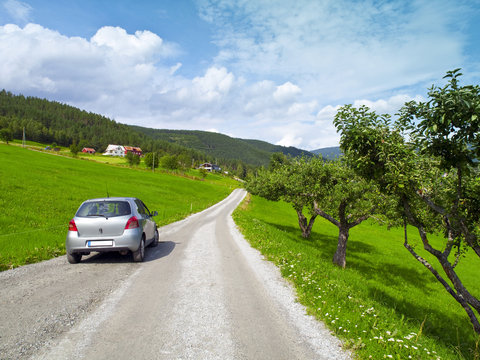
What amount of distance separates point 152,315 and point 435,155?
6.67 meters

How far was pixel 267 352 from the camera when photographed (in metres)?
4.11

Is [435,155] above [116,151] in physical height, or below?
below

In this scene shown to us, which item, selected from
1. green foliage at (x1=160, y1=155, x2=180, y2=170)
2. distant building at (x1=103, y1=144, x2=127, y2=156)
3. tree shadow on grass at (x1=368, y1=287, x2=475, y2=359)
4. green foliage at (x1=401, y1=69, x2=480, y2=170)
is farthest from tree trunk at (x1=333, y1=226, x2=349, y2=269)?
distant building at (x1=103, y1=144, x2=127, y2=156)

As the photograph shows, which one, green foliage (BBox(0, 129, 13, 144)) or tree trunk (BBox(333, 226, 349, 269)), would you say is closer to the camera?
tree trunk (BBox(333, 226, 349, 269))

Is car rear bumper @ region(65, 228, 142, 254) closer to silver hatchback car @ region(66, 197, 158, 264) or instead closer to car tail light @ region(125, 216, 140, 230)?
silver hatchback car @ region(66, 197, 158, 264)

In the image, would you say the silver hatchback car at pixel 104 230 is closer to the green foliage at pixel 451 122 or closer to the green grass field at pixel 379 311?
the green grass field at pixel 379 311

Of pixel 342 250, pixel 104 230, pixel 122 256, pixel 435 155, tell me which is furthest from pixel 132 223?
pixel 342 250

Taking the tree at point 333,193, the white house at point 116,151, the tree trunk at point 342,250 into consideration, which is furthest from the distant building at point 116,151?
the tree trunk at point 342,250

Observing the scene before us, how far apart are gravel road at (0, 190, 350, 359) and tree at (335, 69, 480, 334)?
148 inches

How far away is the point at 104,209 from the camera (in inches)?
361

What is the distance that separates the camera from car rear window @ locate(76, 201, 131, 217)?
348 inches

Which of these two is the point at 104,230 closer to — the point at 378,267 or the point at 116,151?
the point at 378,267

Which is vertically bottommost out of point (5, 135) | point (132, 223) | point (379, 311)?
point (379, 311)

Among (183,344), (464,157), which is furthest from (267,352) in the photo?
(464,157)
